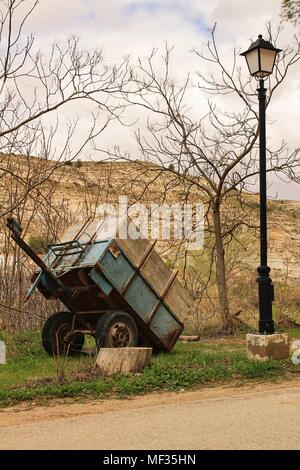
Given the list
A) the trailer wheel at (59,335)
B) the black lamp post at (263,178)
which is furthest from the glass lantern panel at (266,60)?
the trailer wheel at (59,335)

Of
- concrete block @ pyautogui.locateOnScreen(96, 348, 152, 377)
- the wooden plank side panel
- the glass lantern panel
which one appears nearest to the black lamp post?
the glass lantern panel

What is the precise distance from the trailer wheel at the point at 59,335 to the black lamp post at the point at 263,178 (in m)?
4.03

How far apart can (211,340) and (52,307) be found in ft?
15.2

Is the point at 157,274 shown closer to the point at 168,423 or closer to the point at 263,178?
the point at 263,178

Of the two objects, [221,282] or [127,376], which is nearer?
[127,376]

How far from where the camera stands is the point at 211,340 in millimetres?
15250

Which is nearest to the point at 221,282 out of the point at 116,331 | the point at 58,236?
the point at 58,236

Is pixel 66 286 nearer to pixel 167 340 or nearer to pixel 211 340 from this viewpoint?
pixel 167 340

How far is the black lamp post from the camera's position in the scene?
10000 millimetres

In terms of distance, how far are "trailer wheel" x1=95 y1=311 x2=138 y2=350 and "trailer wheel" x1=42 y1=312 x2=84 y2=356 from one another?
108 centimetres

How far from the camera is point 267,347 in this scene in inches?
389

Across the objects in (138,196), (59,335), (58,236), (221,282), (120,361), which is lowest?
(120,361)

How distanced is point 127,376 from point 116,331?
2184 millimetres

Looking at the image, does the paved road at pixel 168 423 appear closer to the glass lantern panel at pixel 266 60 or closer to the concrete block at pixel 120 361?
the concrete block at pixel 120 361
